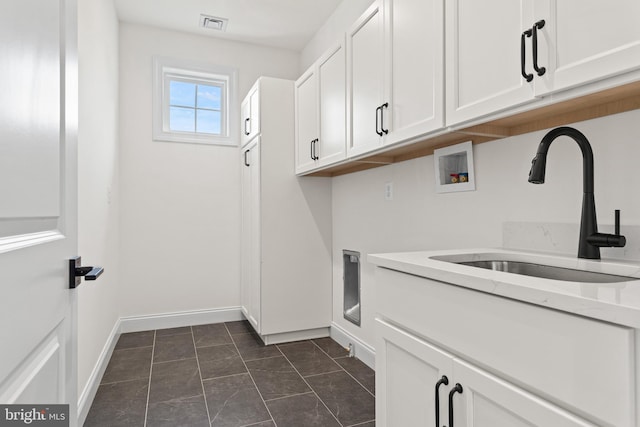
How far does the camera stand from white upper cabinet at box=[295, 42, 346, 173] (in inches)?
90.0

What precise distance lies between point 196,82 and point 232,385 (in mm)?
2915

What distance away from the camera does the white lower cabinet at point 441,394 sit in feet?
2.60

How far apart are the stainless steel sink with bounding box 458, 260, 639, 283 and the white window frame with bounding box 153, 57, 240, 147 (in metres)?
2.98

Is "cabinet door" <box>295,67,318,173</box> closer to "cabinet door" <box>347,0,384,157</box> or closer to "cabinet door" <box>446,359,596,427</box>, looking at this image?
"cabinet door" <box>347,0,384,157</box>

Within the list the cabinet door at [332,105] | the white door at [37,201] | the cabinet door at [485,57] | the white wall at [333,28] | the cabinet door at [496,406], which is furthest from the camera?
the white wall at [333,28]

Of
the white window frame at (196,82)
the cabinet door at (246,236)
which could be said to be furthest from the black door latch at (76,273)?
the white window frame at (196,82)

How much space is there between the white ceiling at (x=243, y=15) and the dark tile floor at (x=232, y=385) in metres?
2.81

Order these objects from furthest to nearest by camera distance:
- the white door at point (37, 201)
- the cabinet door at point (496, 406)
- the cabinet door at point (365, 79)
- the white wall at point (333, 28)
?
the white wall at point (333, 28) → the cabinet door at point (365, 79) → the cabinet door at point (496, 406) → the white door at point (37, 201)

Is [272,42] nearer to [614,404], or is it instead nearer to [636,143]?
[636,143]

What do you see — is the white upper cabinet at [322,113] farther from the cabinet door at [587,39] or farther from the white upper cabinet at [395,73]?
the cabinet door at [587,39]

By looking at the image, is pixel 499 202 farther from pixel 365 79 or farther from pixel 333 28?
pixel 333 28

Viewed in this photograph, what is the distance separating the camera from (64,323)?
87 cm

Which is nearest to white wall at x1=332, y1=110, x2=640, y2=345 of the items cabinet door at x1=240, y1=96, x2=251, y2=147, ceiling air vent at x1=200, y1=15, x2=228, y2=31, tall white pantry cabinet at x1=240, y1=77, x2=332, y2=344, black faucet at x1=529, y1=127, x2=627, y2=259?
black faucet at x1=529, y1=127, x2=627, y2=259

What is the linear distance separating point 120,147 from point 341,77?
7.41 ft
